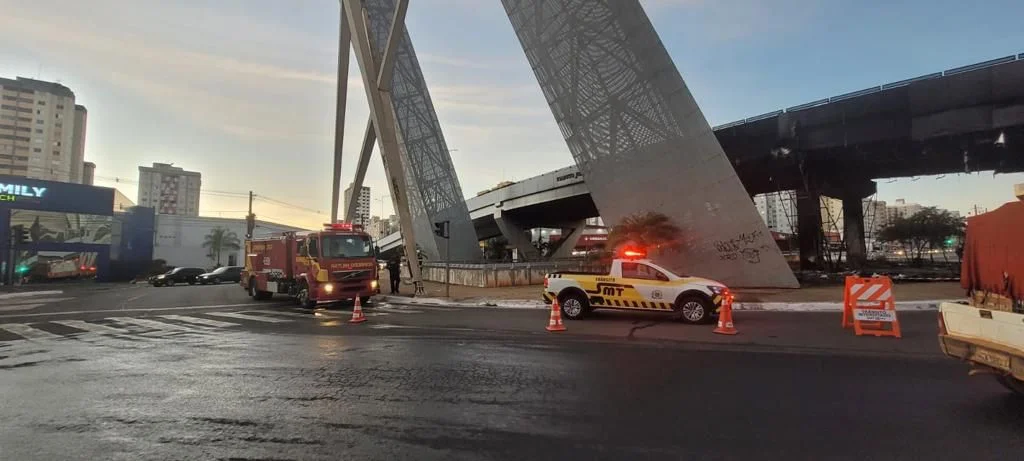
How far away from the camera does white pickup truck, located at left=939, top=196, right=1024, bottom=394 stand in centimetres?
472

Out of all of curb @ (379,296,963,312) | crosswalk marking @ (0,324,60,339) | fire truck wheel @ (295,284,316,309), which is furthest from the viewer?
fire truck wheel @ (295,284,316,309)

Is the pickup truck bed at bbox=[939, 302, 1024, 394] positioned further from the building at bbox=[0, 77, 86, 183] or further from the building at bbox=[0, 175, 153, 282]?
the building at bbox=[0, 77, 86, 183]

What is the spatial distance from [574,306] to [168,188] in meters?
118

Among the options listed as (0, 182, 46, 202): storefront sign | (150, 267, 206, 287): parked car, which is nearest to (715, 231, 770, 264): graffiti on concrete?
(150, 267, 206, 287): parked car

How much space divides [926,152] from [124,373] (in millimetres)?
41867

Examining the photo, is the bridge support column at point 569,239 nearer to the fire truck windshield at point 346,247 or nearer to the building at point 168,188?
the fire truck windshield at point 346,247

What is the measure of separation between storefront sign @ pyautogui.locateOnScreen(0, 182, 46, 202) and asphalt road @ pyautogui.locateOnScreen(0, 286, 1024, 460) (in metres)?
41.4

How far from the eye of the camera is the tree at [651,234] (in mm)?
24875

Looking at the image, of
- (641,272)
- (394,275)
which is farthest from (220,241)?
(641,272)

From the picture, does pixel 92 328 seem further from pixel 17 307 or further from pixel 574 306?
pixel 574 306

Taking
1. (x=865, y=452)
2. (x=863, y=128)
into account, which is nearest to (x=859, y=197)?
(x=863, y=128)

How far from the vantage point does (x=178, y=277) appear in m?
37.6

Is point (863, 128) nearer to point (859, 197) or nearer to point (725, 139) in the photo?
point (725, 139)

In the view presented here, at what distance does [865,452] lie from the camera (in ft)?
13.0
